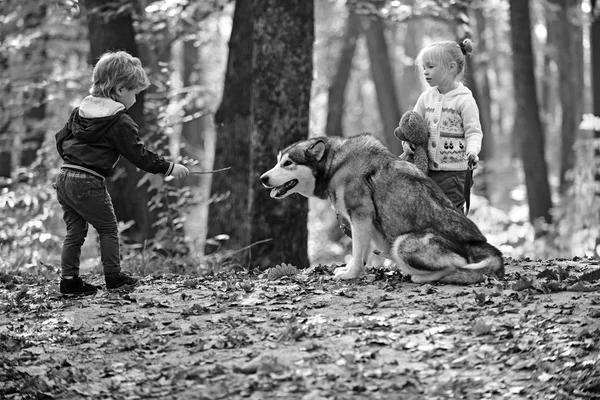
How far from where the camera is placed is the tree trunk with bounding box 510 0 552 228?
16.8 m

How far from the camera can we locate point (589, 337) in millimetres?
5641

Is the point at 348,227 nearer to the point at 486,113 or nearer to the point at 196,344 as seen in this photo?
the point at 196,344

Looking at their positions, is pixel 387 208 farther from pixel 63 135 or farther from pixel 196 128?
pixel 196 128

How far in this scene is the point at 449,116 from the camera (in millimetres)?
8055

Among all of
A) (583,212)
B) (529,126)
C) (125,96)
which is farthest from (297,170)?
(529,126)

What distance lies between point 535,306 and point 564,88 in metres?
18.9

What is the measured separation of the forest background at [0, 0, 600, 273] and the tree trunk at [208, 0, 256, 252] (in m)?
0.02

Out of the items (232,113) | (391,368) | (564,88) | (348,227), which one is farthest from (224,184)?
(564,88)

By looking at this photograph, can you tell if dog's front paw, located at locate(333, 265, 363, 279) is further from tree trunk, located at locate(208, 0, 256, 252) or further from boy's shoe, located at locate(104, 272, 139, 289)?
tree trunk, located at locate(208, 0, 256, 252)

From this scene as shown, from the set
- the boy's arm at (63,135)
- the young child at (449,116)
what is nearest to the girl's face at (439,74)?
the young child at (449,116)

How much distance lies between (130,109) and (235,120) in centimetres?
171

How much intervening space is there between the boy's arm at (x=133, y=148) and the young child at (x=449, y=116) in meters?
2.41

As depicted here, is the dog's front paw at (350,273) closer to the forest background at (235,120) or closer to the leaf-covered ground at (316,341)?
the leaf-covered ground at (316,341)

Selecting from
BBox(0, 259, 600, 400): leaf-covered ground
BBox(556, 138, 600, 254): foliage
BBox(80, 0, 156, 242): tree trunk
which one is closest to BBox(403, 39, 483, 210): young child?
BBox(0, 259, 600, 400): leaf-covered ground
